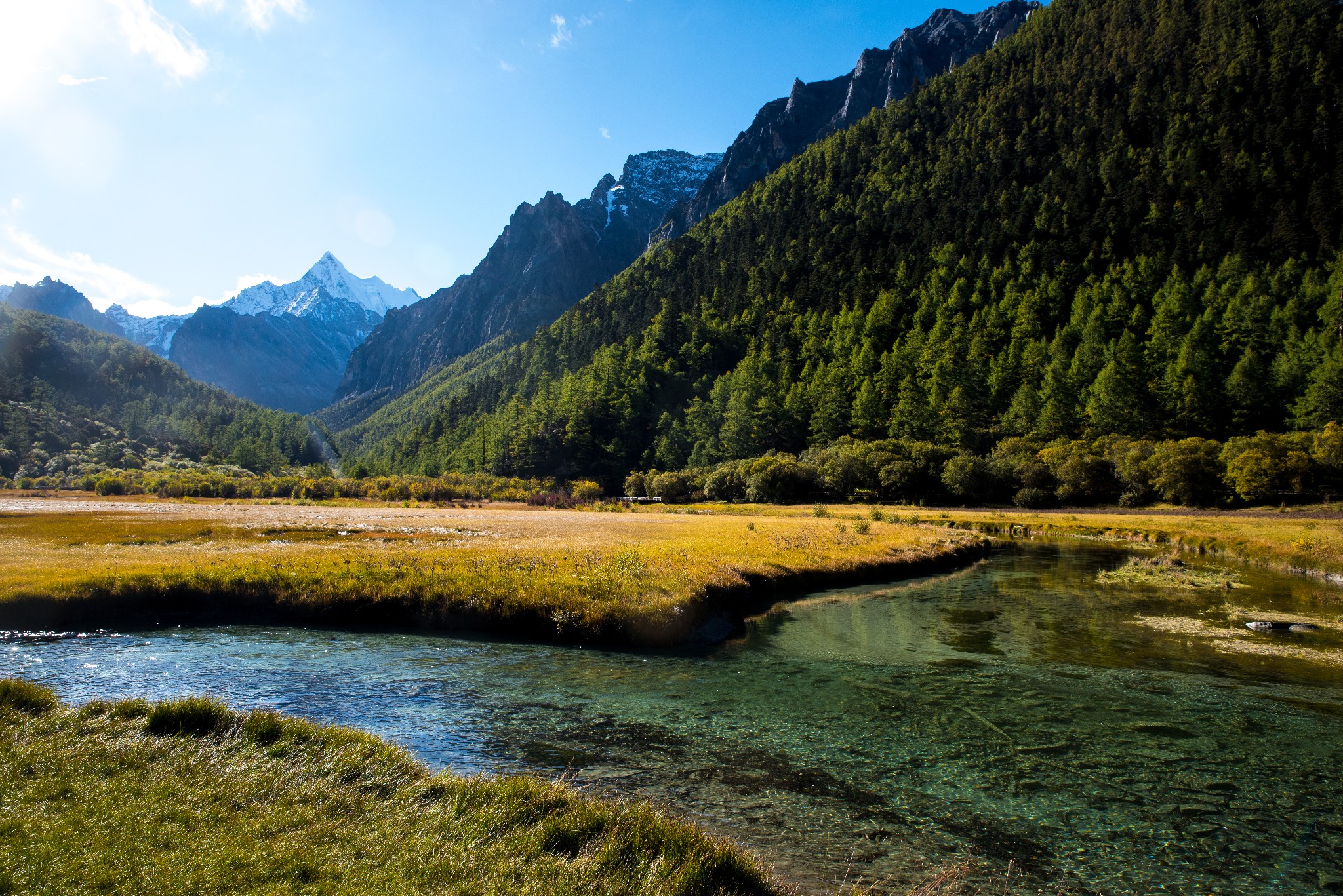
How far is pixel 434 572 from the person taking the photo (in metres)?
29.9

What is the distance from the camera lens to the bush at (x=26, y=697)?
1167 cm

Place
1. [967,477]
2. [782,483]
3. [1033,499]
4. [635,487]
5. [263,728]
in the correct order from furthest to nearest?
1. [635,487]
2. [782,483]
3. [967,477]
4. [1033,499]
5. [263,728]

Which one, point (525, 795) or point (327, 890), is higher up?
point (327, 890)

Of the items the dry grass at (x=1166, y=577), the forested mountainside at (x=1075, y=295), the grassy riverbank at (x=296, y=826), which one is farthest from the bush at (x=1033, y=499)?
the grassy riverbank at (x=296, y=826)

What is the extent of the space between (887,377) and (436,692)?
14893 centimetres

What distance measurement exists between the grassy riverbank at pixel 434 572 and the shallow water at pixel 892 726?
2182mm

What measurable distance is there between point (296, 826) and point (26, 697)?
9.14 m

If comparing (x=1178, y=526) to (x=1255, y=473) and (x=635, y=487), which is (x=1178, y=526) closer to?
(x=1255, y=473)

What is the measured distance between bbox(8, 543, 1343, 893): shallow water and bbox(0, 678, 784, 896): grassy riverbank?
2574 mm

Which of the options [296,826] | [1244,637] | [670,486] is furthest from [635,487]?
[296,826]

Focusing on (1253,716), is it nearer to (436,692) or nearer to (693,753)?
(693,753)

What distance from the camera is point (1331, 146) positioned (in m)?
154

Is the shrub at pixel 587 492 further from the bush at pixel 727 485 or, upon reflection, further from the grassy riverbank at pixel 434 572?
the grassy riverbank at pixel 434 572

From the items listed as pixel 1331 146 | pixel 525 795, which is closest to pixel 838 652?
pixel 525 795
